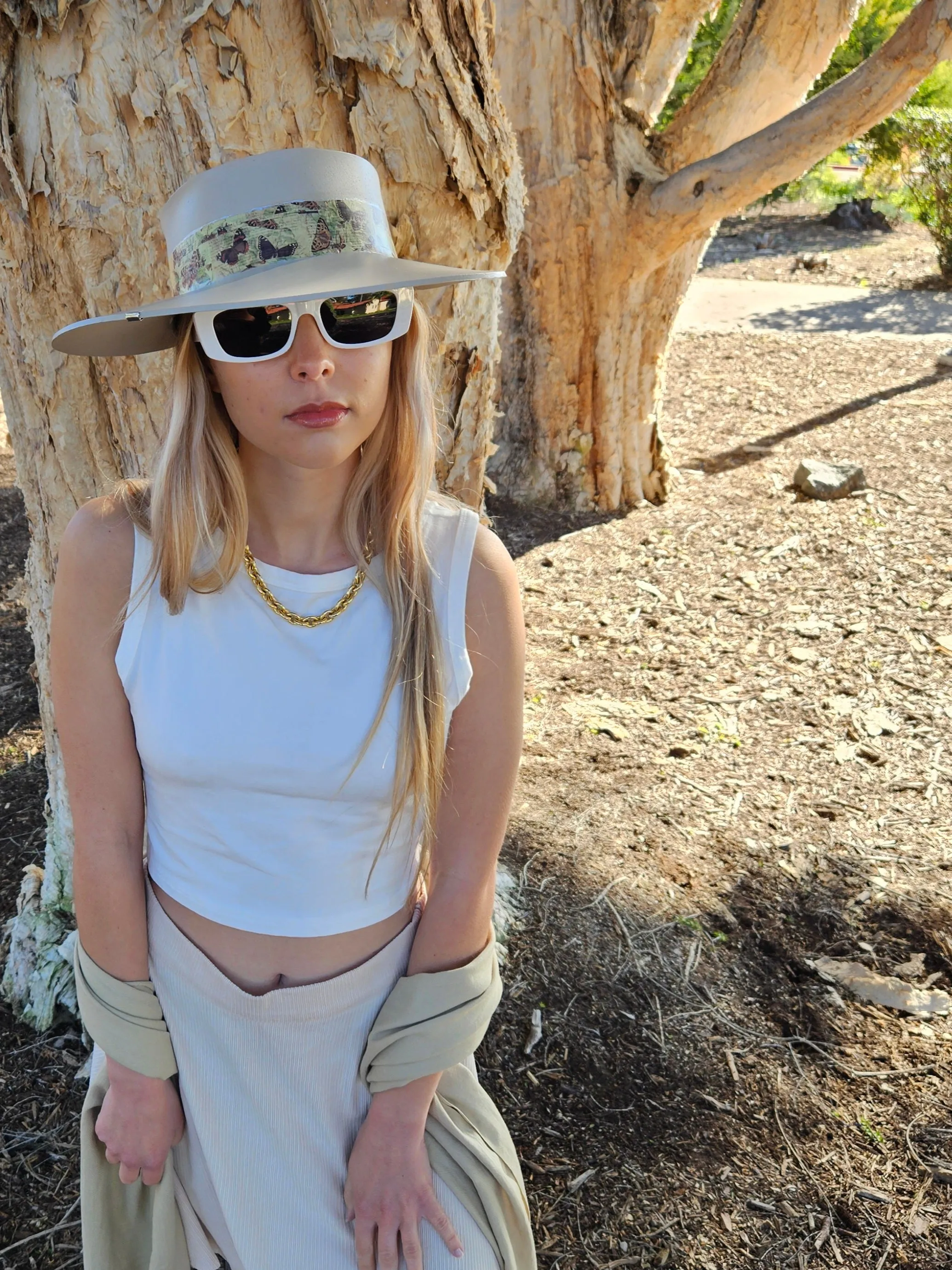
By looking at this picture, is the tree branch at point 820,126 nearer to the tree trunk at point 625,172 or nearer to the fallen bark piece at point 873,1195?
the tree trunk at point 625,172

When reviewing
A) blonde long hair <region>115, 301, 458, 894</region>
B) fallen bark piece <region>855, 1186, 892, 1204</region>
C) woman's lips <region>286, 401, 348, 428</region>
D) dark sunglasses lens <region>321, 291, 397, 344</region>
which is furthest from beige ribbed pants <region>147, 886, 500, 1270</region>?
fallen bark piece <region>855, 1186, 892, 1204</region>

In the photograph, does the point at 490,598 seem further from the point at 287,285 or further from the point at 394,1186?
the point at 394,1186

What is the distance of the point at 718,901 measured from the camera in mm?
2863

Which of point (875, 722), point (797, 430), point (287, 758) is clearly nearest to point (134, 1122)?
point (287, 758)

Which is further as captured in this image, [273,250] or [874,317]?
[874,317]

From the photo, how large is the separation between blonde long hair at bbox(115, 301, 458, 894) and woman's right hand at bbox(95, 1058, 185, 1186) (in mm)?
425

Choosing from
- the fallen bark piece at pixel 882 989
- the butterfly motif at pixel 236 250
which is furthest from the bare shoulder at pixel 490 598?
the fallen bark piece at pixel 882 989

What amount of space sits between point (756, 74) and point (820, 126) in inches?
27.4

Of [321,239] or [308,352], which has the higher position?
[321,239]

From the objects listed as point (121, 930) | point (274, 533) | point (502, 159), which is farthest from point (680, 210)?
point (121, 930)

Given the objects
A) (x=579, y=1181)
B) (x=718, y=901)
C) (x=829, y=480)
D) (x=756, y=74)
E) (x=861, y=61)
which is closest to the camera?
(x=579, y=1181)

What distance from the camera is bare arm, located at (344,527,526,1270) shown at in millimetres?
1533

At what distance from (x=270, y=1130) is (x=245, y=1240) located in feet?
0.49

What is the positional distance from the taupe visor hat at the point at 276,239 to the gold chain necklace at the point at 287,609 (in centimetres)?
36
